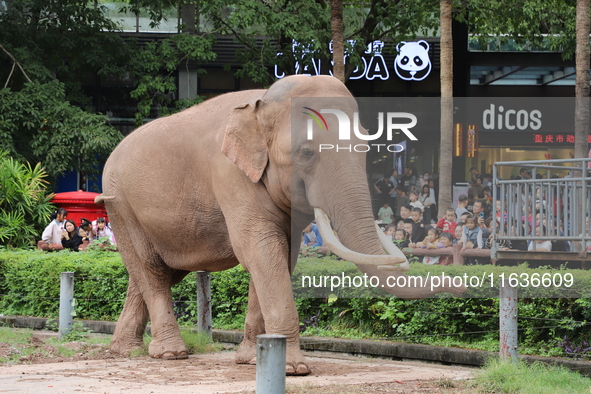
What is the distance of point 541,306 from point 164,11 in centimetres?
1712

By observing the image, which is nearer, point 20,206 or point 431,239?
point 431,239

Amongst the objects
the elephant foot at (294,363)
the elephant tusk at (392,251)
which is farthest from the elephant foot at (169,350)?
the elephant tusk at (392,251)

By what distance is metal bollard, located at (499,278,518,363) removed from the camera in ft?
24.2

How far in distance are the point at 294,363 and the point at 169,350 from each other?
1948 millimetres

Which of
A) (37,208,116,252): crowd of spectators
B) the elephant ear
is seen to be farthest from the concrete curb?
(37,208,116,252): crowd of spectators

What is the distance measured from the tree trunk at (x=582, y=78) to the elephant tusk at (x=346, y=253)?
925 centimetres

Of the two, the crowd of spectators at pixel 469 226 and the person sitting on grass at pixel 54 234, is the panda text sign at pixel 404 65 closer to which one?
the person sitting on grass at pixel 54 234

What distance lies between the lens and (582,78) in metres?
15.9

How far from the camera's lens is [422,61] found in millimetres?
24906

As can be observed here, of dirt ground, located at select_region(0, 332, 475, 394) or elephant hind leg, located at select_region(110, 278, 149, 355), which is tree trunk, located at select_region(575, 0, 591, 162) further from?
elephant hind leg, located at select_region(110, 278, 149, 355)

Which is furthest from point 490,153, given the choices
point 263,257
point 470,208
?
point 263,257

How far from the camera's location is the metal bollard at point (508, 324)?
24.2 ft

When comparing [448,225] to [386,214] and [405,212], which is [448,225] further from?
[386,214]

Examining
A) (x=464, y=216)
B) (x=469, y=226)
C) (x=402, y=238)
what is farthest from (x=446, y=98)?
(x=402, y=238)
